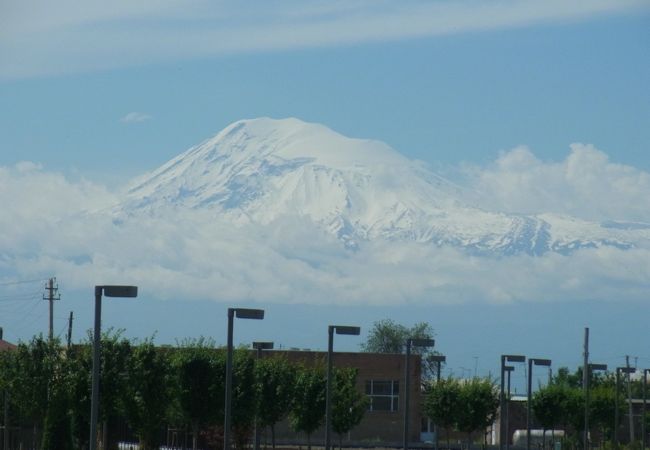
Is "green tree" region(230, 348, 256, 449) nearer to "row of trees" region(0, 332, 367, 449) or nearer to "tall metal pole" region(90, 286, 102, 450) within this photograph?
"row of trees" region(0, 332, 367, 449)

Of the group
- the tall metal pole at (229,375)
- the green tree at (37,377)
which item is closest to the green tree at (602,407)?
the green tree at (37,377)

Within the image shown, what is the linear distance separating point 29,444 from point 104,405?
33.1 ft

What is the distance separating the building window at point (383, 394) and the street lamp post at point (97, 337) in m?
46.1

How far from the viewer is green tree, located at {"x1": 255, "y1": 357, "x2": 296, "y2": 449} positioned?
4066 cm

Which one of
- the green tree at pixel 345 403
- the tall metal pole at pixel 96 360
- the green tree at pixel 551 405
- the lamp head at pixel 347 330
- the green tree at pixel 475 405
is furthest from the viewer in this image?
the green tree at pixel 551 405

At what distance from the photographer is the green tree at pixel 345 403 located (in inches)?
1818

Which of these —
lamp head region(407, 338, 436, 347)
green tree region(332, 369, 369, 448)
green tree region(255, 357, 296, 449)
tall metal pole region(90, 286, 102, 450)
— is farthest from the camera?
green tree region(332, 369, 369, 448)

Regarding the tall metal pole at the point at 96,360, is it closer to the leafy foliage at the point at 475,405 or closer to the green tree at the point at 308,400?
the green tree at the point at 308,400

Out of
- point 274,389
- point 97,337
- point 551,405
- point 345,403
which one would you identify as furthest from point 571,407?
point 97,337

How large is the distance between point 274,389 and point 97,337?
17362mm

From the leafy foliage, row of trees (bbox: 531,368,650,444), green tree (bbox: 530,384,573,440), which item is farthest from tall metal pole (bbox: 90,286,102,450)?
green tree (bbox: 530,384,573,440)

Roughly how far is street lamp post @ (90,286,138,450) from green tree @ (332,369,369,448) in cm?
2120

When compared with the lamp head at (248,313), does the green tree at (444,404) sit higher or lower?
lower

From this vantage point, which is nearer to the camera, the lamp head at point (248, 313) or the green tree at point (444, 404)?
the lamp head at point (248, 313)
